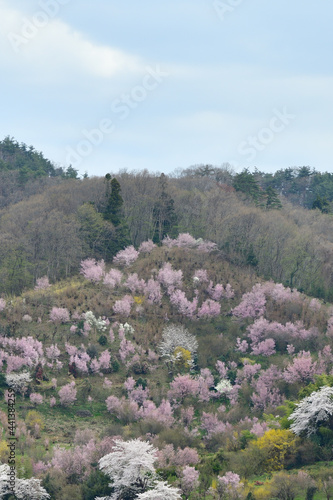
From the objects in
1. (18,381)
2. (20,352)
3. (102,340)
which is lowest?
(18,381)

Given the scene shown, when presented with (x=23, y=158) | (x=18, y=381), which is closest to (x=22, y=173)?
(x=23, y=158)

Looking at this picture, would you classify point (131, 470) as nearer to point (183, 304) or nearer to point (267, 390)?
point (267, 390)

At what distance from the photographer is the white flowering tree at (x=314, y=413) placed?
27.4 meters

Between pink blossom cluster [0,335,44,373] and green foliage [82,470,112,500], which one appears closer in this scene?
green foliage [82,470,112,500]

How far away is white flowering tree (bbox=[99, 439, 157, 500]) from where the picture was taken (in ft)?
77.6

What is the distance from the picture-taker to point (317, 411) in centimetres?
2753

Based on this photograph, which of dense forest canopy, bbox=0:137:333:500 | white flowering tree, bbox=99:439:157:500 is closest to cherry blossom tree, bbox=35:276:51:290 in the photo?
dense forest canopy, bbox=0:137:333:500

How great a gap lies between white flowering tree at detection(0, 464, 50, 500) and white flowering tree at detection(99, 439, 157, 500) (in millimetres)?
2522

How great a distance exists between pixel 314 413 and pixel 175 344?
1612cm

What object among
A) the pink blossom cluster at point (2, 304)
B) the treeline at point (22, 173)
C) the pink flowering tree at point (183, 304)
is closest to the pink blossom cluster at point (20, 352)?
the pink blossom cluster at point (2, 304)

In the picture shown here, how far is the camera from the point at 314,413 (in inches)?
1082

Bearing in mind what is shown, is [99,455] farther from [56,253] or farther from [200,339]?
[56,253]

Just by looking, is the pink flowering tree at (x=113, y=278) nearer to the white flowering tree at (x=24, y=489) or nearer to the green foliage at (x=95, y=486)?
the green foliage at (x=95, y=486)

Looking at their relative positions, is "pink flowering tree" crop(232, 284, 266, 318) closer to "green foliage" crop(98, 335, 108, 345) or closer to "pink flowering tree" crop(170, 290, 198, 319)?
"pink flowering tree" crop(170, 290, 198, 319)
